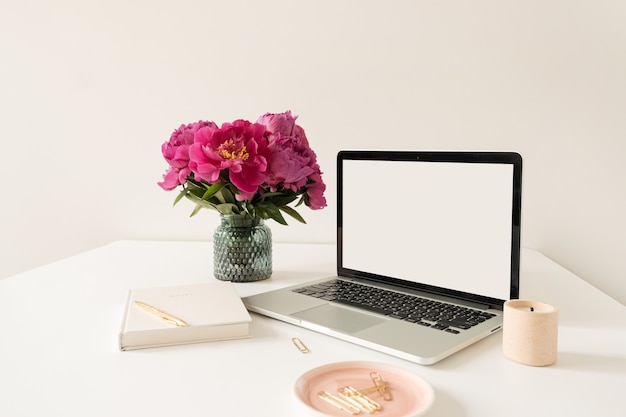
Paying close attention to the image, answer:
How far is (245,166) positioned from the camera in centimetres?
98

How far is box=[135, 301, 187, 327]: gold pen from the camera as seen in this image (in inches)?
30.1

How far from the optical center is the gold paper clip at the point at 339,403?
559mm

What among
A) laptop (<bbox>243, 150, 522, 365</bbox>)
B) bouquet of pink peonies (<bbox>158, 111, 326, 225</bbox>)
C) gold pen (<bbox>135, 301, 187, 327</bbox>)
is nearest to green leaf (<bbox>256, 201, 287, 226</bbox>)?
bouquet of pink peonies (<bbox>158, 111, 326, 225</bbox>)

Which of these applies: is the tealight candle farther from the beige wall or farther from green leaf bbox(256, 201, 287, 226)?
the beige wall

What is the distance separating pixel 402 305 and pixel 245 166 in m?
0.36

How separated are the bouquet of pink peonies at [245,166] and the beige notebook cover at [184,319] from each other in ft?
0.66

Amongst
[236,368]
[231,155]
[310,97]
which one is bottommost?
[236,368]

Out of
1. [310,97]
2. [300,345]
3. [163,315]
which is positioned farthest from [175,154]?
[310,97]

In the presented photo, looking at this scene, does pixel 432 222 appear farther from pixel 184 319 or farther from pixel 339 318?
pixel 184 319

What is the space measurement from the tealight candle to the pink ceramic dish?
0.15 meters

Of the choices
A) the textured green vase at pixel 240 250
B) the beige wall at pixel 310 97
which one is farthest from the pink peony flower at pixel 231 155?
the beige wall at pixel 310 97

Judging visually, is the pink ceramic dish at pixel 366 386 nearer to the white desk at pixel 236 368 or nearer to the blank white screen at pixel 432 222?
the white desk at pixel 236 368

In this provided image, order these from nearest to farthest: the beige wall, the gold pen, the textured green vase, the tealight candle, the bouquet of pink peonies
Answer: the tealight candle, the gold pen, the bouquet of pink peonies, the textured green vase, the beige wall

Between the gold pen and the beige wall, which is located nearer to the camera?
the gold pen
